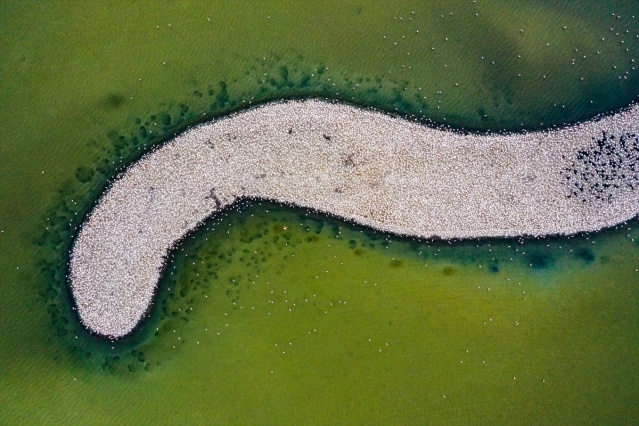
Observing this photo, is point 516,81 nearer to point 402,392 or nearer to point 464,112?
point 464,112

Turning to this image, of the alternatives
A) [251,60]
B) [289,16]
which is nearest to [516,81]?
[289,16]

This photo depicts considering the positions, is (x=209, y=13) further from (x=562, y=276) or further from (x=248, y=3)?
(x=562, y=276)

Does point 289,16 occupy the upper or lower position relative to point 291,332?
upper

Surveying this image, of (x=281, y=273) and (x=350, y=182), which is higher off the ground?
(x=350, y=182)

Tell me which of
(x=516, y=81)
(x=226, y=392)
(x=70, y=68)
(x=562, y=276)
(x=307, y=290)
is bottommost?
(x=226, y=392)
